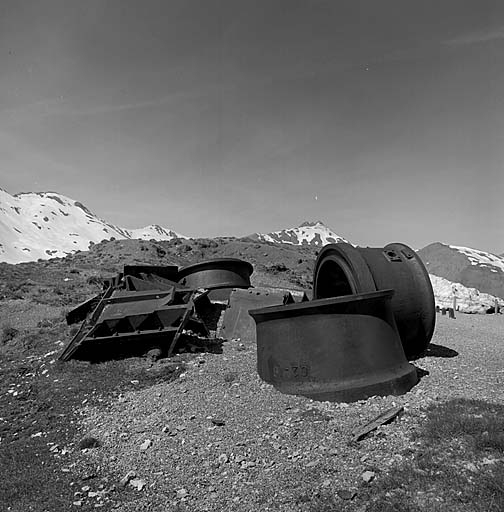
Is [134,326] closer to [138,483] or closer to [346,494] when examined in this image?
[138,483]

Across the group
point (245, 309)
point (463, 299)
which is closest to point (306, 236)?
point (463, 299)

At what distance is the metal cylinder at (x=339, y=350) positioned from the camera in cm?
593

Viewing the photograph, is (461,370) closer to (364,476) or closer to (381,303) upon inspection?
(381,303)

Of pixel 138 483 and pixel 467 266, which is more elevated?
pixel 467 266

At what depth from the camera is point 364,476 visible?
12.7 ft

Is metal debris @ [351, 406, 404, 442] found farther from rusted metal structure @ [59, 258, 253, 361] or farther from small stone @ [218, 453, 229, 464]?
rusted metal structure @ [59, 258, 253, 361]

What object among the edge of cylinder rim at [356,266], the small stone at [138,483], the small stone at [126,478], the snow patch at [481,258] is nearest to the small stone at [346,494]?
the small stone at [138,483]

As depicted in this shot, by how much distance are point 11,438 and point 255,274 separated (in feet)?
69.7

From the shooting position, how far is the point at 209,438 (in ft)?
16.6

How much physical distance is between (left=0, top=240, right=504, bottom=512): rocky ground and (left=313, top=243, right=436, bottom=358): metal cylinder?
25.3 inches

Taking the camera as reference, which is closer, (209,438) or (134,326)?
(209,438)

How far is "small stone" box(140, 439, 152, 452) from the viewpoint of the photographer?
4.95 meters

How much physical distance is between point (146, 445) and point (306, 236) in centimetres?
4950

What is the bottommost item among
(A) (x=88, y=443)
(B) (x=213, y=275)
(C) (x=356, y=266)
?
(A) (x=88, y=443)
